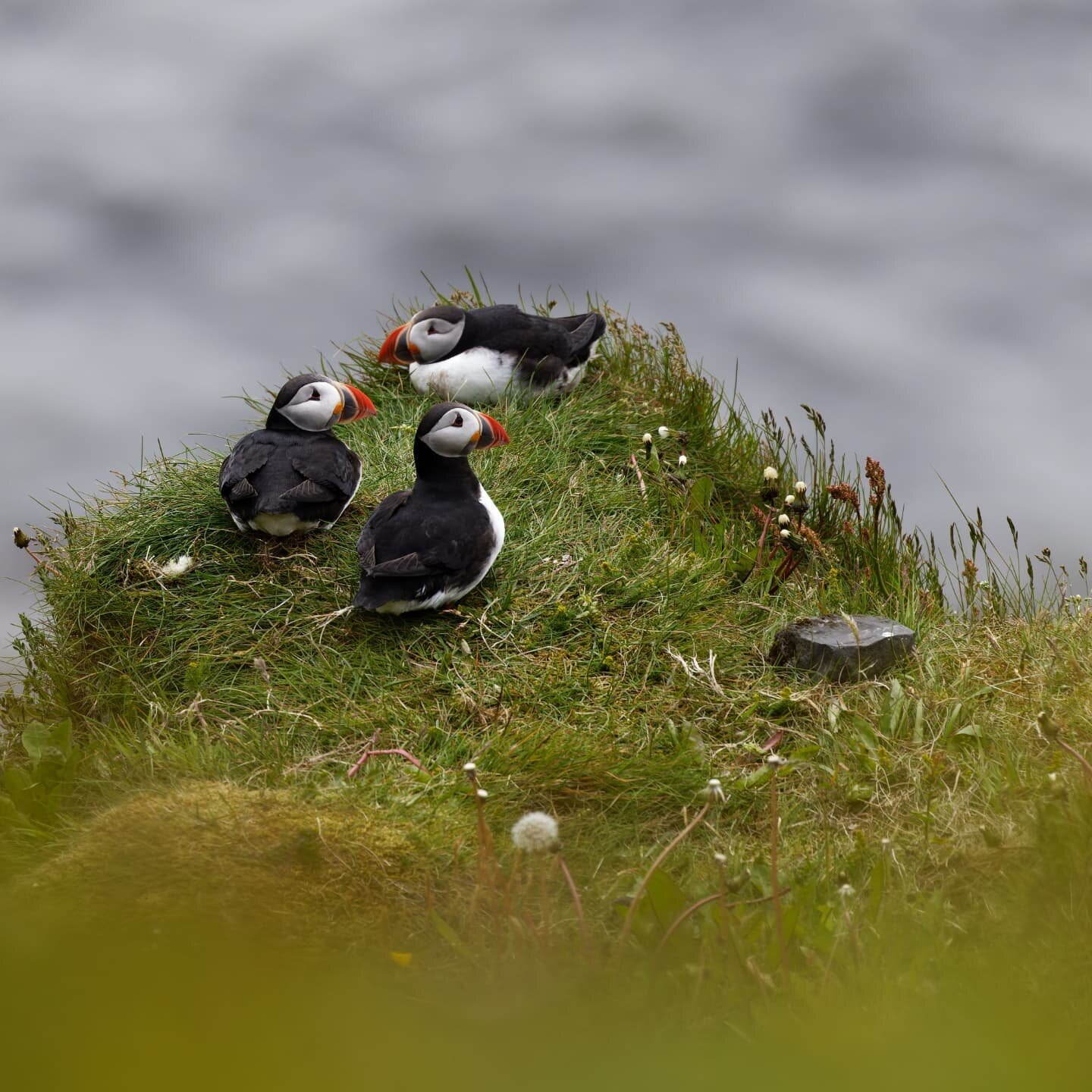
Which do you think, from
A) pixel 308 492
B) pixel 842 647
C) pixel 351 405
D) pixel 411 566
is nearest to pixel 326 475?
pixel 308 492

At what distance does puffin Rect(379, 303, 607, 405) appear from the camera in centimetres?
787

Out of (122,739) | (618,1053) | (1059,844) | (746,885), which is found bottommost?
(122,739)

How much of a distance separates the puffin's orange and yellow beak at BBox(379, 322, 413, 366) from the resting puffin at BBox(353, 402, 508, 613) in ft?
7.58

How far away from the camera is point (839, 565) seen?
718cm

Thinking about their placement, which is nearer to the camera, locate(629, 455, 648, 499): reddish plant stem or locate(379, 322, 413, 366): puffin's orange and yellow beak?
locate(629, 455, 648, 499): reddish plant stem

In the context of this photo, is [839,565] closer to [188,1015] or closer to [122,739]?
[122,739]

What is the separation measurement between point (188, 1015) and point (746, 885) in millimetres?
Answer: 3336

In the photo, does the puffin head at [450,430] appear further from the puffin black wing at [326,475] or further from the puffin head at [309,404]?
the puffin head at [309,404]

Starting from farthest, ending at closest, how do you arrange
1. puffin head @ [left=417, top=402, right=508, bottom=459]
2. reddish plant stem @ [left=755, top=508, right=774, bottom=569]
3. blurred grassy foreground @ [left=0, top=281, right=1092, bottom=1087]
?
reddish plant stem @ [left=755, top=508, right=774, bottom=569] < puffin head @ [left=417, top=402, right=508, bottom=459] < blurred grassy foreground @ [left=0, top=281, right=1092, bottom=1087]

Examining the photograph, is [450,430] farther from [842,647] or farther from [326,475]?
[842,647]

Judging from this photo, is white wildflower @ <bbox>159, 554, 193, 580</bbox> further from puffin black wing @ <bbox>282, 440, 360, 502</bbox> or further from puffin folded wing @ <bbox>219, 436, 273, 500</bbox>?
puffin black wing @ <bbox>282, 440, 360, 502</bbox>

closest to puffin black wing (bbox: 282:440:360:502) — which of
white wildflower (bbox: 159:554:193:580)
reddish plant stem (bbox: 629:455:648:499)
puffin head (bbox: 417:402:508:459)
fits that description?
puffin head (bbox: 417:402:508:459)

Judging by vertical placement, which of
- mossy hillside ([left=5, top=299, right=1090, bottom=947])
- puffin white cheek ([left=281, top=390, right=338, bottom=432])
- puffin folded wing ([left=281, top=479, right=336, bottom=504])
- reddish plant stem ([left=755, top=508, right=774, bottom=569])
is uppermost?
puffin white cheek ([left=281, top=390, right=338, bottom=432])

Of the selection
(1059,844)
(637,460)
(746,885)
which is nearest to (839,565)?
(637,460)
